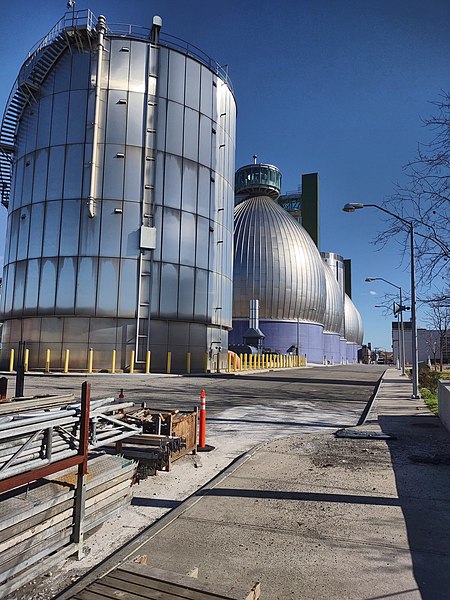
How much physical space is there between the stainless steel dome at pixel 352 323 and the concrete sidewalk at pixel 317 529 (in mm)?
106083

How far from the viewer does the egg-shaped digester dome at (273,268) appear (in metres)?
66.9

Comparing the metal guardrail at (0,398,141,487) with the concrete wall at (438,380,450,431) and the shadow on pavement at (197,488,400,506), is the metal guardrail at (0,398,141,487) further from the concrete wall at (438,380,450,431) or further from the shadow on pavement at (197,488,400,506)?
the concrete wall at (438,380,450,431)

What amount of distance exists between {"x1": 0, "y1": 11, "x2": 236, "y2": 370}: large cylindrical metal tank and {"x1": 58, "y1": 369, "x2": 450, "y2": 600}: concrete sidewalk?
946 inches

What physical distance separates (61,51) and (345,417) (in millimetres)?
31472

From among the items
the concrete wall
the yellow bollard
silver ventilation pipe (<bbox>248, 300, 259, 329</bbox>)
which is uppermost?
silver ventilation pipe (<bbox>248, 300, 259, 329</bbox>)

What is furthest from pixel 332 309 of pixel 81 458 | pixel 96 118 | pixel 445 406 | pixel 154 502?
pixel 81 458

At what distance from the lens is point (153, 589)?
3.21m

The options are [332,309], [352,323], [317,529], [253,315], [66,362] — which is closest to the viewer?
[317,529]

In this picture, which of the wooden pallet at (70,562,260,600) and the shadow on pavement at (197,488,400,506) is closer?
the wooden pallet at (70,562,260,600)

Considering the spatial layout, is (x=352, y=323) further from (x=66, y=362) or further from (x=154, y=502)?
(x=154, y=502)

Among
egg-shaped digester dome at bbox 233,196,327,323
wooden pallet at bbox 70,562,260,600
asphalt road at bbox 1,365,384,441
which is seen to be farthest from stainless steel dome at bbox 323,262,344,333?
wooden pallet at bbox 70,562,260,600

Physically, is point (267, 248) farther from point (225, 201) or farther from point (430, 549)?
point (430, 549)

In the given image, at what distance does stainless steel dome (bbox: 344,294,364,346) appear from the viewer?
112 meters

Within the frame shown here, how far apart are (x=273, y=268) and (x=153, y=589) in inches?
2548
